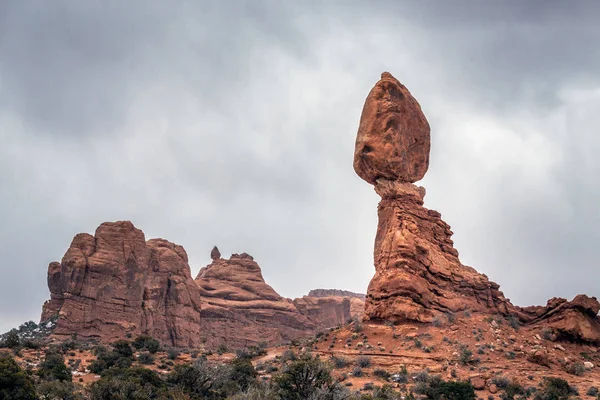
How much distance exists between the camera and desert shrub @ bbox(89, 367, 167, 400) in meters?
28.1

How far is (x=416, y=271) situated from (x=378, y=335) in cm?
566

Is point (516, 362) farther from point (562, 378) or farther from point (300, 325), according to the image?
point (300, 325)

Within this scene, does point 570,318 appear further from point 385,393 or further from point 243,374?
point 243,374

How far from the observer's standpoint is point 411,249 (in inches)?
1789

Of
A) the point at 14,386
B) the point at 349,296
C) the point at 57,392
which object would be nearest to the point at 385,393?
the point at 57,392

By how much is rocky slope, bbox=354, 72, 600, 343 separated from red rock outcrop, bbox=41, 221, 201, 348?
32.4 metres

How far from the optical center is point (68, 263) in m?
65.8

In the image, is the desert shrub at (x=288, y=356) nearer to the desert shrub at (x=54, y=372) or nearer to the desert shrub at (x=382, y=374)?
the desert shrub at (x=382, y=374)

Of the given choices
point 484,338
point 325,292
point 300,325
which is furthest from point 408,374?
point 325,292

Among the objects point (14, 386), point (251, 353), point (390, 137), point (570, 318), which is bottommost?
point (14, 386)

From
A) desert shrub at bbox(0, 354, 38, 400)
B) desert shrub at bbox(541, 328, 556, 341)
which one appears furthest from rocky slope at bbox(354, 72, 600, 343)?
desert shrub at bbox(0, 354, 38, 400)

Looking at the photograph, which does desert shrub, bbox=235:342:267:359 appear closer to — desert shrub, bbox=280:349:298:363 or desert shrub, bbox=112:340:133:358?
desert shrub, bbox=280:349:298:363

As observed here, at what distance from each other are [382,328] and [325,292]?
124 m

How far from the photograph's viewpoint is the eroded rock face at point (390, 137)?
49.7 meters
